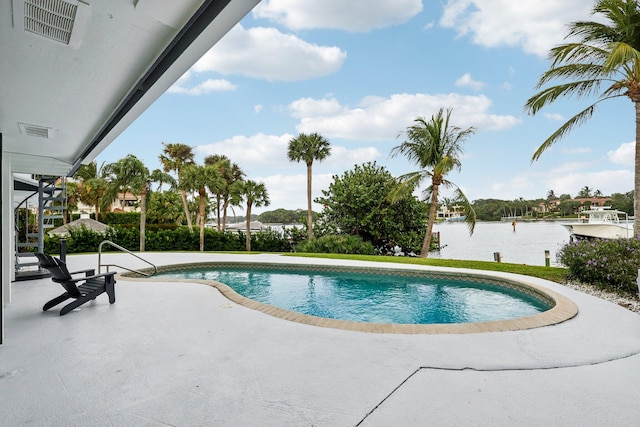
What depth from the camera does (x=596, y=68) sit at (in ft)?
26.4

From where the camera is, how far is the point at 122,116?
4.05 metres

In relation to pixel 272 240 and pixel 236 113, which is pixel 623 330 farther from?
pixel 236 113

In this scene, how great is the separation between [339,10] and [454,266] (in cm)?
791

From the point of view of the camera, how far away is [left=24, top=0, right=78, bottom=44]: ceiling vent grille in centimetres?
216

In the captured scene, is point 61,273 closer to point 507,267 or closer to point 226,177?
point 507,267

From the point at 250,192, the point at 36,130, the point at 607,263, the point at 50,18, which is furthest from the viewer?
the point at 250,192

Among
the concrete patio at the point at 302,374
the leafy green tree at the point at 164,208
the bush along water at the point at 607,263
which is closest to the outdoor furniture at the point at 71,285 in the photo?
the concrete patio at the point at 302,374

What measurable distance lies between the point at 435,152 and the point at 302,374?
13.1 meters

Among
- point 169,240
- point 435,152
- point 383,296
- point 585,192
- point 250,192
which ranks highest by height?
point 585,192

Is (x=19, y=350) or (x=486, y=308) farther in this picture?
(x=486, y=308)

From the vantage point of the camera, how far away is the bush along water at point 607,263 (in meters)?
6.03

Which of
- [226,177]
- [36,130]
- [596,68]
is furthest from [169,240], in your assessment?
[596,68]

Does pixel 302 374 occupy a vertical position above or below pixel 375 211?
below

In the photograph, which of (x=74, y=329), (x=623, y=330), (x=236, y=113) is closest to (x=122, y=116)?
(x=74, y=329)
